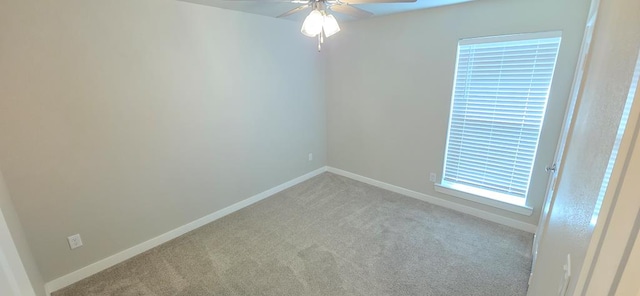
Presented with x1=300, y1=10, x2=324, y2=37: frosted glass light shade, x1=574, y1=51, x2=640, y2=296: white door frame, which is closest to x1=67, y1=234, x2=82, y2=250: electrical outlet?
x1=300, y1=10, x2=324, y2=37: frosted glass light shade

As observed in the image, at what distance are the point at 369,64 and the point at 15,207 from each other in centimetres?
356

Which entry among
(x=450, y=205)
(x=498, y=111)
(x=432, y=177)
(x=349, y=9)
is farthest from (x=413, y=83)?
(x=450, y=205)

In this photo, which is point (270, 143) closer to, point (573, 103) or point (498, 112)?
point (498, 112)

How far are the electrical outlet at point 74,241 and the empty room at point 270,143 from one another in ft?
0.04

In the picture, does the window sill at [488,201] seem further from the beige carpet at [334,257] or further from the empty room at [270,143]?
the beige carpet at [334,257]

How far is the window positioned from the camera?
2277mm

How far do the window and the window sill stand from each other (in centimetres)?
3

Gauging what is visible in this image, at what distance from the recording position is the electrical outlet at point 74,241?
2070mm

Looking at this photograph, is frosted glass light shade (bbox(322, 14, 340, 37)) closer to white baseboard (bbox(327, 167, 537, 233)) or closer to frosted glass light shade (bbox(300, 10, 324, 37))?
frosted glass light shade (bbox(300, 10, 324, 37))

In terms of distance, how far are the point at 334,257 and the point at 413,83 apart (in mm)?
2144

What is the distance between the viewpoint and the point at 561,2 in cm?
204

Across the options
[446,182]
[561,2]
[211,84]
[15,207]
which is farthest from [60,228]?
[561,2]

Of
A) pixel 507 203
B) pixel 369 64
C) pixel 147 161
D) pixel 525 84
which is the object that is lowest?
pixel 507 203

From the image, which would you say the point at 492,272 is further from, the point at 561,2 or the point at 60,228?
the point at 60,228
